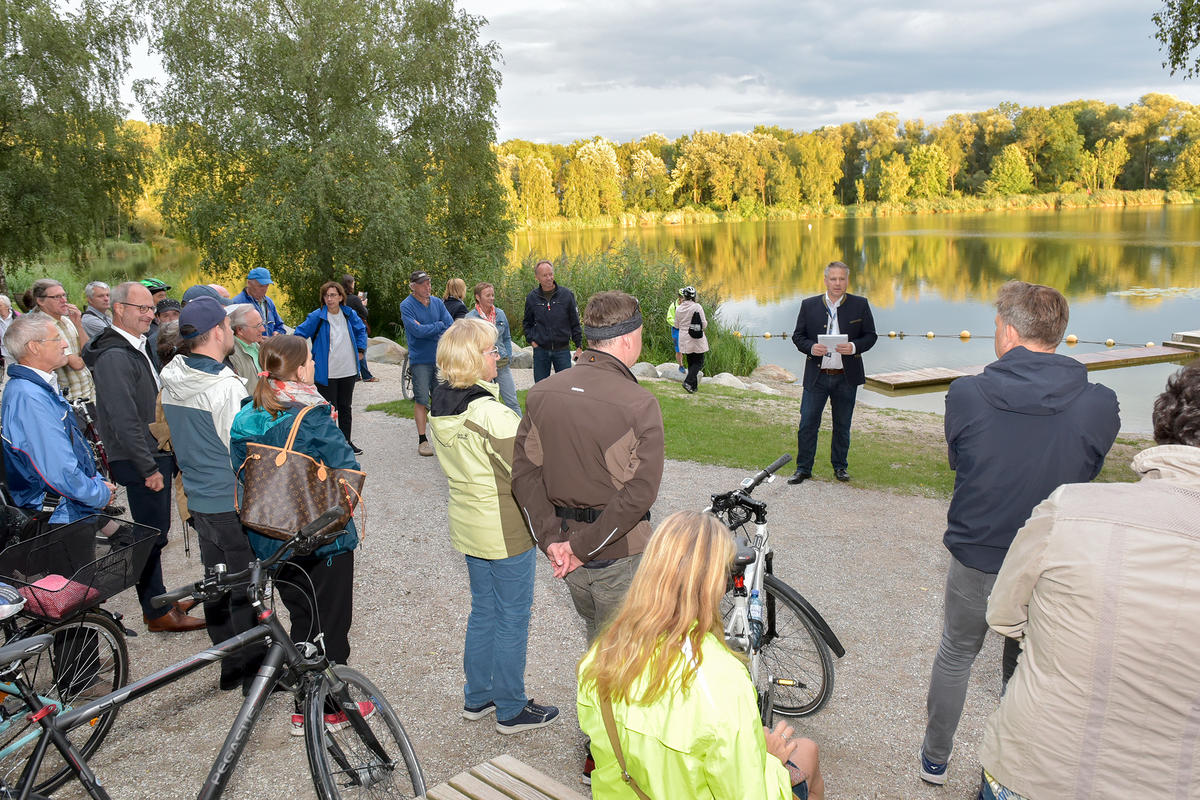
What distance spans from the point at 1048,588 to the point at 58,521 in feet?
14.4

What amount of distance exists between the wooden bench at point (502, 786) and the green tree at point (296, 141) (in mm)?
17962

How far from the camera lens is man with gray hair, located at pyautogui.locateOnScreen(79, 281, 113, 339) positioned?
257 inches

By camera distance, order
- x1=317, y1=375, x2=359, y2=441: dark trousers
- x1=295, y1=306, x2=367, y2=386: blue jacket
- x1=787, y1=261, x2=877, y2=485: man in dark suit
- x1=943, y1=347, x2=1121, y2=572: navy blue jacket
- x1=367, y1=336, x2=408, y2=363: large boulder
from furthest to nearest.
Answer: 1. x1=367, y1=336, x2=408, y2=363: large boulder
2. x1=317, y1=375, x2=359, y2=441: dark trousers
3. x1=295, y1=306, x2=367, y2=386: blue jacket
4. x1=787, y1=261, x2=877, y2=485: man in dark suit
5. x1=943, y1=347, x2=1121, y2=572: navy blue jacket

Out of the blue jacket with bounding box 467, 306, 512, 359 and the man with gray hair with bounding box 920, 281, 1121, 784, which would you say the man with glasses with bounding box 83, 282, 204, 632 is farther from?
the blue jacket with bounding box 467, 306, 512, 359

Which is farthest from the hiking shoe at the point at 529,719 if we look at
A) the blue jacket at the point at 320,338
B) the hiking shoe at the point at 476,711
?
the blue jacket at the point at 320,338

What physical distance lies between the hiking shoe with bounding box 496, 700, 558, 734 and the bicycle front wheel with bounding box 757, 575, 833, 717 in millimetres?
1013

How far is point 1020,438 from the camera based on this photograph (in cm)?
275

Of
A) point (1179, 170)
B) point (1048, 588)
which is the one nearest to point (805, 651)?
point (1048, 588)

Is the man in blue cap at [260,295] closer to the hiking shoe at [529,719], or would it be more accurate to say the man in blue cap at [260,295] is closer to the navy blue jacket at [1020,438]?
the hiking shoe at [529,719]

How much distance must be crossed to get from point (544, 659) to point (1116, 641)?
307 centimetres

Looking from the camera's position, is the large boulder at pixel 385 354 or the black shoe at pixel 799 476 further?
the large boulder at pixel 385 354

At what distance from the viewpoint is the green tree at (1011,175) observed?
7906 centimetres

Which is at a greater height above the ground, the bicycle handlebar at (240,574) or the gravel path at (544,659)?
the bicycle handlebar at (240,574)

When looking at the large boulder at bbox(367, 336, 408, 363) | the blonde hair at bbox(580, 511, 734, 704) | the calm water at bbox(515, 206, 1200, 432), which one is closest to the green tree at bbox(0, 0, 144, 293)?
the large boulder at bbox(367, 336, 408, 363)
